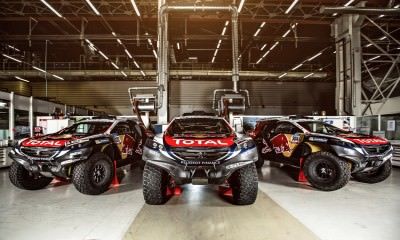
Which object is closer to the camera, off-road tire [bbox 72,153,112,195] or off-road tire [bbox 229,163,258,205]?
off-road tire [bbox 229,163,258,205]

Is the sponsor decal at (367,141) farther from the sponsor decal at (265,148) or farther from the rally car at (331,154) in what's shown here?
the sponsor decal at (265,148)

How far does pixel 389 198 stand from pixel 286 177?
2422mm

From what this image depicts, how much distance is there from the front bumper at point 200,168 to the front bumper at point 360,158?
2.43 meters

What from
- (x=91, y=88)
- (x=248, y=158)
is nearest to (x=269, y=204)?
(x=248, y=158)

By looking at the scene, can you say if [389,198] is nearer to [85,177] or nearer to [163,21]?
[85,177]

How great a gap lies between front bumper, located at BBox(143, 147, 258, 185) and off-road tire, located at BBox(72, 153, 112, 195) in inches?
59.7

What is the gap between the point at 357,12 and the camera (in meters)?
10.1

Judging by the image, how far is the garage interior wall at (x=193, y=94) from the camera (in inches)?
829

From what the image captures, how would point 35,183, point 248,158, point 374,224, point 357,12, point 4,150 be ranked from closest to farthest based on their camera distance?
1. point 374,224
2. point 248,158
3. point 35,183
4. point 4,150
5. point 357,12

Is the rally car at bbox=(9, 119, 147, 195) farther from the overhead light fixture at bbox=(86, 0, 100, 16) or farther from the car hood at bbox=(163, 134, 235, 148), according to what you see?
the overhead light fixture at bbox=(86, 0, 100, 16)

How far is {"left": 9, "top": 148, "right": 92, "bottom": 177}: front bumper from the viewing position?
16.9 ft

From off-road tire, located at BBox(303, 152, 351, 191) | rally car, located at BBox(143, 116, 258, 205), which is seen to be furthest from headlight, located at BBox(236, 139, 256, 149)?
off-road tire, located at BBox(303, 152, 351, 191)

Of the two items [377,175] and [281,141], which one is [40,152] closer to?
[281,141]

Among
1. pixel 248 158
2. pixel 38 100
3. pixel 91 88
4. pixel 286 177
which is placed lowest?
pixel 286 177
